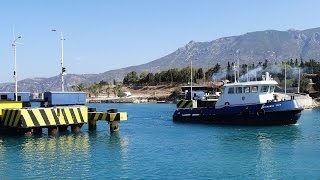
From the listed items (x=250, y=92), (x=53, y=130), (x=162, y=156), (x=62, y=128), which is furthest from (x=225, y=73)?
(x=162, y=156)

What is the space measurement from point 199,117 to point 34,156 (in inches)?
1058

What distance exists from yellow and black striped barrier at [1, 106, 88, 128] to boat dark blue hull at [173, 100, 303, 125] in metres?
16.3

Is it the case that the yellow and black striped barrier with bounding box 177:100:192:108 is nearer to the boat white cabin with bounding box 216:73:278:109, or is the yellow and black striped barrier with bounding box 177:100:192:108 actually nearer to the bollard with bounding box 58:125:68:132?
the boat white cabin with bounding box 216:73:278:109

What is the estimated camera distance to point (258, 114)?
4425cm

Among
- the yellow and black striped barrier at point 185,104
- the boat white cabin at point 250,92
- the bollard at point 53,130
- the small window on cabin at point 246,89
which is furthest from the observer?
the yellow and black striped barrier at point 185,104

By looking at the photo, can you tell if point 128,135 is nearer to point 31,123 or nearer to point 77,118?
point 77,118

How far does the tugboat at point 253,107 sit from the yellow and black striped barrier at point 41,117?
53.6ft

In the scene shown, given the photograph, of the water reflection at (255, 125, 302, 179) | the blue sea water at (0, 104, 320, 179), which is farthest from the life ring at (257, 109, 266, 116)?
the blue sea water at (0, 104, 320, 179)

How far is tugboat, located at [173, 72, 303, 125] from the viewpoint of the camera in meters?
43.4

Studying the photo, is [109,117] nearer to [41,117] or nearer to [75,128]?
[75,128]

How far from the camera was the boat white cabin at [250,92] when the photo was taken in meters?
44.5

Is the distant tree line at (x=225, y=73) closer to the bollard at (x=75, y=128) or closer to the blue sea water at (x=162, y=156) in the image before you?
the blue sea water at (x=162, y=156)

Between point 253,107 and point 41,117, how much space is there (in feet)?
67.5

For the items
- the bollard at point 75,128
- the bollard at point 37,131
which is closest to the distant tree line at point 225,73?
the bollard at point 75,128
